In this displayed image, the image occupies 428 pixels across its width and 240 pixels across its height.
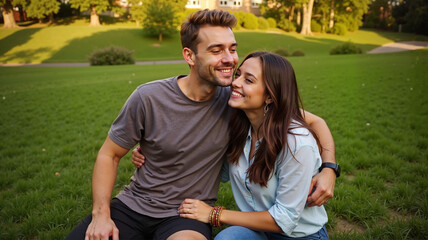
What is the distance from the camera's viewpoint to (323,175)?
7.59 feet

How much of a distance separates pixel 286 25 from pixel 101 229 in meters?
57.8

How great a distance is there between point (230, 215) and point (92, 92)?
34.4ft

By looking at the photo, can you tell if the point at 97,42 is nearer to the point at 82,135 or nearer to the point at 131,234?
the point at 82,135

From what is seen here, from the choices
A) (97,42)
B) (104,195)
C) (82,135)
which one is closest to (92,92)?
(82,135)

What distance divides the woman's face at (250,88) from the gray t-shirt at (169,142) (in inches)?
14.0

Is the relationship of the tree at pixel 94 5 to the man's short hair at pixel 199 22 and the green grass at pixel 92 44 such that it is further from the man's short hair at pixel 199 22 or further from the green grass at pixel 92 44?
the man's short hair at pixel 199 22

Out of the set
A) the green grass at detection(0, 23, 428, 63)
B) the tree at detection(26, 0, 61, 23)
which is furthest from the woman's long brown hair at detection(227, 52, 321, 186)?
the tree at detection(26, 0, 61, 23)

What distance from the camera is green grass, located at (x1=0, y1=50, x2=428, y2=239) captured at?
11.2 feet

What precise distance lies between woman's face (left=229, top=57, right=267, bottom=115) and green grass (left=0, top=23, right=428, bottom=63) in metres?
27.7

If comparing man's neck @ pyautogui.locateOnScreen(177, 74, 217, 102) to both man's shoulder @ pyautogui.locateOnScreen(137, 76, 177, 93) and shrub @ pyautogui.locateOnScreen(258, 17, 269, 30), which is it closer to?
man's shoulder @ pyautogui.locateOnScreen(137, 76, 177, 93)

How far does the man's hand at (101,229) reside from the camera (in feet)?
7.50

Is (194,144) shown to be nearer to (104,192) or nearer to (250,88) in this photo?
(250,88)

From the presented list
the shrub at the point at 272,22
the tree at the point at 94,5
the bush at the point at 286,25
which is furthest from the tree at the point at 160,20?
the bush at the point at 286,25

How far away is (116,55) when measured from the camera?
23422 mm
